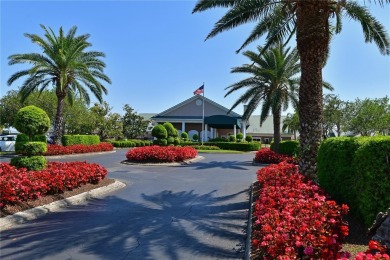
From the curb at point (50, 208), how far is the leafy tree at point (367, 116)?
35.3 metres

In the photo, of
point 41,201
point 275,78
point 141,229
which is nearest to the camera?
point 141,229

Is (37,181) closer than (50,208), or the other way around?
(50,208)

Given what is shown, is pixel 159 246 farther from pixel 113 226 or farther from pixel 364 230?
pixel 364 230

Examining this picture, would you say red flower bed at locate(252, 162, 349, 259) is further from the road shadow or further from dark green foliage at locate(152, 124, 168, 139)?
dark green foliage at locate(152, 124, 168, 139)

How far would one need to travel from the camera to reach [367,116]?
41156 millimetres

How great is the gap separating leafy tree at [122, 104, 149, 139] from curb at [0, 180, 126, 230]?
4237 cm

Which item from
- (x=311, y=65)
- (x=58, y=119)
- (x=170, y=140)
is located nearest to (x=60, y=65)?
(x=58, y=119)

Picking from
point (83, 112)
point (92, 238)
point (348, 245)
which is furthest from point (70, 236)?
point (83, 112)

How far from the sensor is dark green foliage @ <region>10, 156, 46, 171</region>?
10578mm

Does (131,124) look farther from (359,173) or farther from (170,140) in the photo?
(359,173)

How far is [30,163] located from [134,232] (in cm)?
557

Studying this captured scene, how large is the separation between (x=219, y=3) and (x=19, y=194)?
7531mm

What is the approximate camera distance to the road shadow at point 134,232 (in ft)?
18.1

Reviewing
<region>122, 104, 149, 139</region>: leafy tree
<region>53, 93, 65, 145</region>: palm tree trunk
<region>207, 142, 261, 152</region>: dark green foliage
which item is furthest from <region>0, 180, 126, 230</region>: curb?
<region>122, 104, 149, 139</region>: leafy tree
